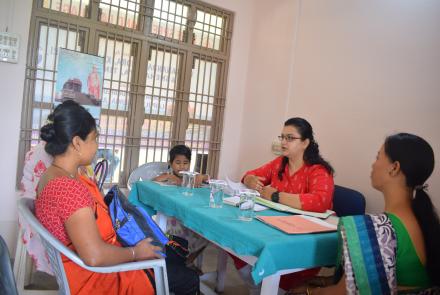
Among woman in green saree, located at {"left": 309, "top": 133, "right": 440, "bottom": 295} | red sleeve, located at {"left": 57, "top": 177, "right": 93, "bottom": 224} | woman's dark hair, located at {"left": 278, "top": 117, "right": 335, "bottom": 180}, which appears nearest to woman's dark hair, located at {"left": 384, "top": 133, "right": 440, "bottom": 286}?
woman in green saree, located at {"left": 309, "top": 133, "right": 440, "bottom": 295}

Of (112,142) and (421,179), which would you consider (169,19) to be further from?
(421,179)

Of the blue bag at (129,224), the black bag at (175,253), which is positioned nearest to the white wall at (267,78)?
the black bag at (175,253)

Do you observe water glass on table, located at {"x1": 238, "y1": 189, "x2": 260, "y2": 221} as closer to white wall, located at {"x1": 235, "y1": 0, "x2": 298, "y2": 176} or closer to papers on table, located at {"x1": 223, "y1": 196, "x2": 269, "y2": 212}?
papers on table, located at {"x1": 223, "y1": 196, "x2": 269, "y2": 212}

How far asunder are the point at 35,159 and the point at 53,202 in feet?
2.99

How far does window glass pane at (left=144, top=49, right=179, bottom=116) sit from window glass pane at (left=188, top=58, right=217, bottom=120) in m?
0.22

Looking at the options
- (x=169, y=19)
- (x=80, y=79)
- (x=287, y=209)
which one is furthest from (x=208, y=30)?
(x=287, y=209)

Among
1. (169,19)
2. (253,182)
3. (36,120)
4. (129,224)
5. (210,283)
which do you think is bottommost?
(210,283)

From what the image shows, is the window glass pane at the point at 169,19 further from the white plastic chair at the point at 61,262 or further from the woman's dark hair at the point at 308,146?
the white plastic chair at the point at 61,262

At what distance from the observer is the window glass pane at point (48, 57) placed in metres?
2.83

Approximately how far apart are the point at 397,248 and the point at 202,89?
2.84 meters

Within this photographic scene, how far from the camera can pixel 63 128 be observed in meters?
1.35

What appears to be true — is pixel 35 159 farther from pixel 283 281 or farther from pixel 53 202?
pixel 283 281

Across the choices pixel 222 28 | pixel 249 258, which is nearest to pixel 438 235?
pixel 249 258

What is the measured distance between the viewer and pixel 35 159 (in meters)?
2.01
